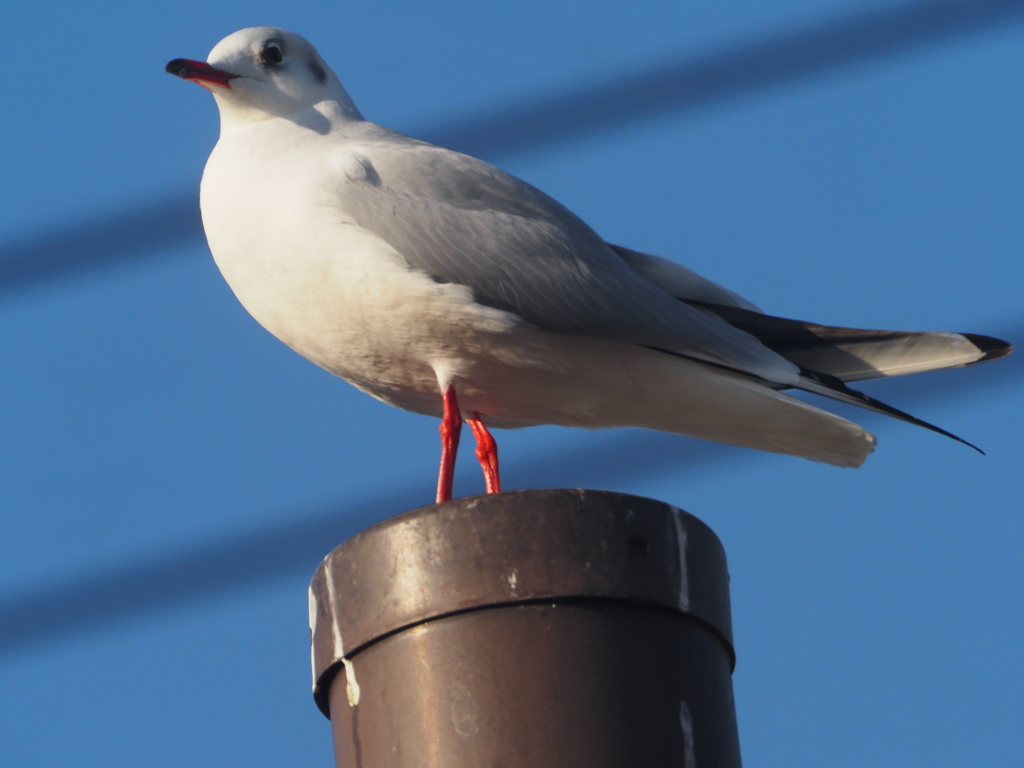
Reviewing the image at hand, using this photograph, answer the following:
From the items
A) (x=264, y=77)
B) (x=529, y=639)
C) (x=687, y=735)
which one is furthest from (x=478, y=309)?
(x=687, y=735)

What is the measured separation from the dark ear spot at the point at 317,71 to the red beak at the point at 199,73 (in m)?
0.26

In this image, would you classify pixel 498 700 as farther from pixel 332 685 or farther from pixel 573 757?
pixel 332 685

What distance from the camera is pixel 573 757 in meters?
2.41

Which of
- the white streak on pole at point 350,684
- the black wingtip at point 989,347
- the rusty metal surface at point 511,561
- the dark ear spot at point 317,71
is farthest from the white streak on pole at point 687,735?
the dark ear spot at point 317,71

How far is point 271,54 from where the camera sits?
172 inches

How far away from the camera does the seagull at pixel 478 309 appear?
12.0 ft

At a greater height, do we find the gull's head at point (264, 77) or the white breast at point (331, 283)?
the gull's head at point (264, 77)

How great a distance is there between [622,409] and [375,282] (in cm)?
82

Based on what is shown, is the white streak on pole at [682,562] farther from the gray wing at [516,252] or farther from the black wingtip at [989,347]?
the black wingtip at [989,347]

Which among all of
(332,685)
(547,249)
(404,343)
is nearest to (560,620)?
(332,685)

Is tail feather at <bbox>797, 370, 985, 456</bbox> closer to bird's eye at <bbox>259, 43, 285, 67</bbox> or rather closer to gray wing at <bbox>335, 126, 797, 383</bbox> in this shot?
gray wing at <bbox>335, 126, 797, 383</bbox>

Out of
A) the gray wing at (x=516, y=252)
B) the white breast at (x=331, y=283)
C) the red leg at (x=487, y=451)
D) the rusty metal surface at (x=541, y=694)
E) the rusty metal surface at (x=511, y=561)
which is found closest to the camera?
the rusty metal surface at (x=541, y=694)

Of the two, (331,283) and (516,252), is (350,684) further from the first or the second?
(516,252)

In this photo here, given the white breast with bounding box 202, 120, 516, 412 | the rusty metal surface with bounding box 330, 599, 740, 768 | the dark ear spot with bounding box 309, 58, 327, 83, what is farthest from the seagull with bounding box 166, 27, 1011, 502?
the rusty metal surface with bounding box 330, 599, 740, 768
